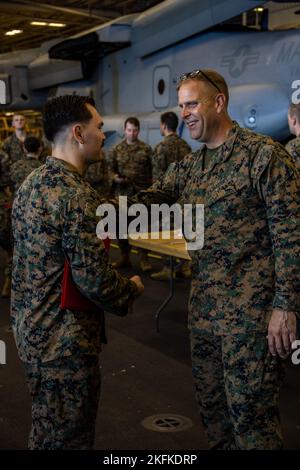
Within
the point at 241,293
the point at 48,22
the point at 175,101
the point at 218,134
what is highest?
the point at 48,22

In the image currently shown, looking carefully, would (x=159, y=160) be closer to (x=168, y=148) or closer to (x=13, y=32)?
(x=168, y=148)

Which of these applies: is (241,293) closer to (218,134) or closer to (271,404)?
(271,404)

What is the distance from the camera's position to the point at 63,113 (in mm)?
1983

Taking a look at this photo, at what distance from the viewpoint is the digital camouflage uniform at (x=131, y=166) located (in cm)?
720

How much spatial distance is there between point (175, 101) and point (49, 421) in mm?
7685

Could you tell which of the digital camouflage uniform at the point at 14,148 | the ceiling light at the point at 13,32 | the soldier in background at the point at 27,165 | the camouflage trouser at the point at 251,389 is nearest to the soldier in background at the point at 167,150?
the soldier in background at the point at 27,165

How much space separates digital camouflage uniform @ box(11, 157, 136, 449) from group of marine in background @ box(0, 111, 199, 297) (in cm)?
410

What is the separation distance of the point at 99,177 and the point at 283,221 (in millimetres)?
5601

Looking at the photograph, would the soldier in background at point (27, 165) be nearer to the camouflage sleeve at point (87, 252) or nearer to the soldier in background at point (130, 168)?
the soldier in background at point (130, 168)

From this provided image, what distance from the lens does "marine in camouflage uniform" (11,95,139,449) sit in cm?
188

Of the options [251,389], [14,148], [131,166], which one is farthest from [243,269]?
[14,148]

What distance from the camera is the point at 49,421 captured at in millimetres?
1971

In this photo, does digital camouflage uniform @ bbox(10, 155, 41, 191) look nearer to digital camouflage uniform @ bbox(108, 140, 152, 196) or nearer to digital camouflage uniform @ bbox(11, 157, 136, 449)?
digital camouflage uniform @ bbox(108, 140, 152, 196)

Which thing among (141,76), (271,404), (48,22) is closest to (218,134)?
(271,404)
